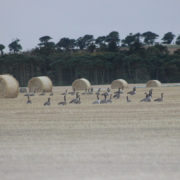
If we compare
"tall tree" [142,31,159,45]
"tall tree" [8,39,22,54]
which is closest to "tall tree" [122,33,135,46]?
"tall tree" [142,31,159,45]

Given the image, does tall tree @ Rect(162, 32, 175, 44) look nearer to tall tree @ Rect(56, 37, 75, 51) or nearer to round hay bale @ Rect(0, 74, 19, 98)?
tall tree @ Rect(56, 37, 75, 51)

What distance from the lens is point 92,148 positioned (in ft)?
26.7

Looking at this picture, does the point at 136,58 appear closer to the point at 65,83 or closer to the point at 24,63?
the point at 65,83

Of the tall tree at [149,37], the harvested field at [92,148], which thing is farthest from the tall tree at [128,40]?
the harvested field at [92,148]

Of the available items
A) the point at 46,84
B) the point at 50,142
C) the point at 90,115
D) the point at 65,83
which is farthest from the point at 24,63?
the point at 50,142

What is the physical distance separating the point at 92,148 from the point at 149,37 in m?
102

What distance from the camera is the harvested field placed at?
6.36 metres

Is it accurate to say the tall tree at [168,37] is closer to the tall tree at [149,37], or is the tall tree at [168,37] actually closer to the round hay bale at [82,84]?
the tall tree at [149,37]

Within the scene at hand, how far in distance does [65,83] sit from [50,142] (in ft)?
175

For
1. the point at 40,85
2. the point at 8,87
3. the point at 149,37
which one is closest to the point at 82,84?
the point at 40,85

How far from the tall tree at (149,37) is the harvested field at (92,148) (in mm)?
96006

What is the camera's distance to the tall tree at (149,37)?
107 meters

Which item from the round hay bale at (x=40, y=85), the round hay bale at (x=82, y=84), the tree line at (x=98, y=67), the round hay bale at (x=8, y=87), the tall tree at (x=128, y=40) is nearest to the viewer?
the round hay bale at (x=8, y=87)

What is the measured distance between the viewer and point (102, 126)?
36.4 ft
